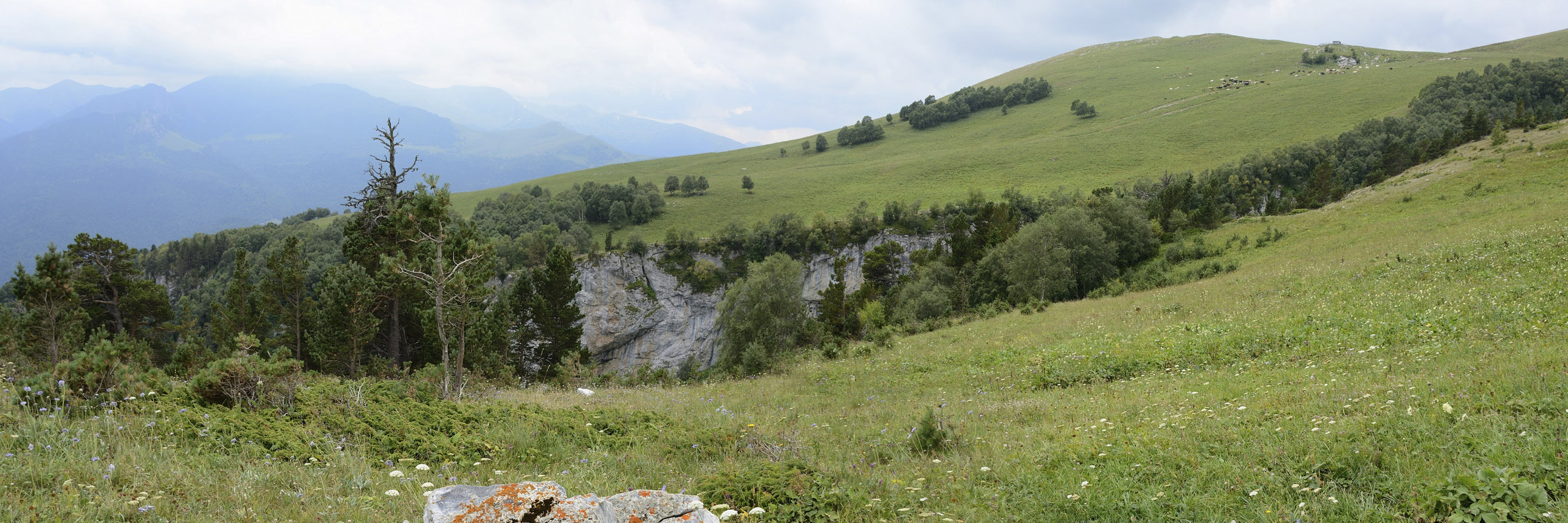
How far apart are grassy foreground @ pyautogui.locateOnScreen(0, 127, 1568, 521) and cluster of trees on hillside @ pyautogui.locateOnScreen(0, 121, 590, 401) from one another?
274 centimetres

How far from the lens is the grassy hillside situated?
92.5 m

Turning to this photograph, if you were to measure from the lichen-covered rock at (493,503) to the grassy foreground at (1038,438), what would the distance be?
1191mm

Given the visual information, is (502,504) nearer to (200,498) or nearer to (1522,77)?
(200,498)

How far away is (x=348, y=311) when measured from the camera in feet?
89.4

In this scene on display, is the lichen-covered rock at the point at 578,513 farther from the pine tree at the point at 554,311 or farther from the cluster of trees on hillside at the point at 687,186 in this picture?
the cluster of trees on hillside at the point at 687,186

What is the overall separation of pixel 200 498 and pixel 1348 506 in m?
9.21

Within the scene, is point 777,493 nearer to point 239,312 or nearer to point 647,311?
point 239,312

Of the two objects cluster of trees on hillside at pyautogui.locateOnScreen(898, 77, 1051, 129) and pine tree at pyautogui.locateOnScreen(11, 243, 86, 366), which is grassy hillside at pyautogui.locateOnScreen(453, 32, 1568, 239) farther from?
pine tree at pyautogui.locateOnScreen(11, 243, 86, 366)

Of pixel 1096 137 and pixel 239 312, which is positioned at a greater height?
pixel 1096 137

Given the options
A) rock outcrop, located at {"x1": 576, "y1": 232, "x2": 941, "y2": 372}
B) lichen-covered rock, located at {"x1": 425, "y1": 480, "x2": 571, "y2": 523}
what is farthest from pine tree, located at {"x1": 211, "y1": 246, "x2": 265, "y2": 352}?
lichen-covered rock, located at {"x1": 425, "y1": 480, "x2": 571, "y2": 523}

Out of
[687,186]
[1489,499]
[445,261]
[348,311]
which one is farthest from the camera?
[687,186]

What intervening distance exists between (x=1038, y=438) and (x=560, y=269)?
1487 inches

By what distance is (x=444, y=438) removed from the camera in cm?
739

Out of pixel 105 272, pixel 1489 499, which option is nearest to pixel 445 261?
pixel 1489 499
